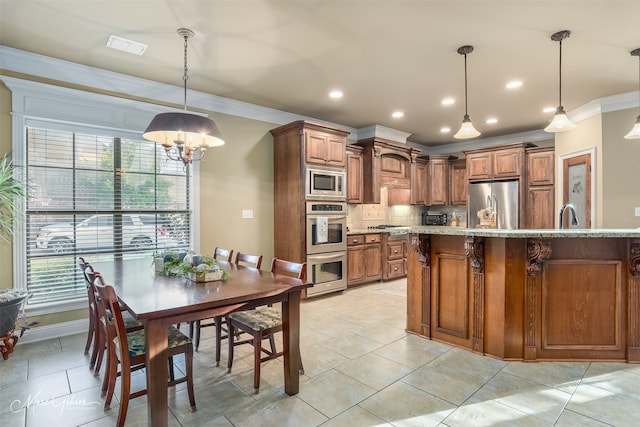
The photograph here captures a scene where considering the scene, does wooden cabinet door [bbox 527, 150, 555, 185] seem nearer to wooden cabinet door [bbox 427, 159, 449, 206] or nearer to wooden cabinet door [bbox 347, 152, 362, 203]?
wooden cabinet door [bbox 427, 159, 449, 206]

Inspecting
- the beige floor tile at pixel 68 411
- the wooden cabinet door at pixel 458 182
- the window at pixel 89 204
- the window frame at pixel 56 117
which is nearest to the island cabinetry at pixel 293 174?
the window at pixel 89 204

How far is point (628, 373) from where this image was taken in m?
2.55

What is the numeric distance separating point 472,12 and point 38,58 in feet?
12.7

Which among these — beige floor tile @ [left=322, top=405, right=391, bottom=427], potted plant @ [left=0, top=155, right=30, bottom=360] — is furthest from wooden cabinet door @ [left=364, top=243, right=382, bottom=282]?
potted plant @ [left=0, top=155, right=30, bottom=360]

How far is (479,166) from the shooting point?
6438mm

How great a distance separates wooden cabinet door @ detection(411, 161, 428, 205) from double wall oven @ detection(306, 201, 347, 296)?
2.28m

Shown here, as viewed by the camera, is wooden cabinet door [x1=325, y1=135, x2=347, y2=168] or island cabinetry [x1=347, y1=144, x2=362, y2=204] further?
island cabinetry [x1=347, y1=144, x2=362, y2=204]

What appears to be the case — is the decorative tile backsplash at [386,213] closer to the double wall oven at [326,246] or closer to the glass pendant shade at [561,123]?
the double wall oven at [326,246]

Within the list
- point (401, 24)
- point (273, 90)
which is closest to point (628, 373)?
point (401, 24)

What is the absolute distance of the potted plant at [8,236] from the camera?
9.18 ft

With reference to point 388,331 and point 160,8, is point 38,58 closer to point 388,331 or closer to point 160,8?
point 160,8

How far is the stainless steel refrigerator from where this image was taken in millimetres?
6000

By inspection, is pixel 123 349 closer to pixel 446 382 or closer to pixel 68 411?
pixel 68 411

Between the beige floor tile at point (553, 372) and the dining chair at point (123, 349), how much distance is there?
7.79 ft
